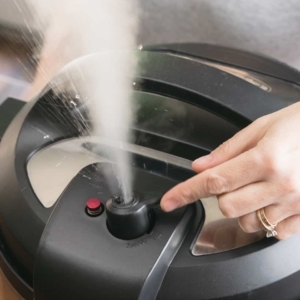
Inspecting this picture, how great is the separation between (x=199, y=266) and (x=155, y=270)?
0.04 m

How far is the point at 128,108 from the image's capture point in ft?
1.61

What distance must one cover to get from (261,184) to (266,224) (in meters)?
0.04

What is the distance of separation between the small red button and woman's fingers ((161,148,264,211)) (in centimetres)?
6

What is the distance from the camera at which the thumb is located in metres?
0.39

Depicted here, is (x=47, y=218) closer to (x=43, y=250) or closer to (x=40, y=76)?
(x=43, y=250)

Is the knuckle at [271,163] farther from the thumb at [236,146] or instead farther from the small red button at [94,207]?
the small red button at [94,207]

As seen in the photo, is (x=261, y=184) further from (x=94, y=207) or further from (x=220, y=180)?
(x=94, y=207)

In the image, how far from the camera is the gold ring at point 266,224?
37cm

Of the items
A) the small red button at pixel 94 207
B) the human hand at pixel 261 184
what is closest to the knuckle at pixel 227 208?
the human hand at pixel 261 184

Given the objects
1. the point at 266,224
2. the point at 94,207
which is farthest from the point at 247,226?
the point at 94,207

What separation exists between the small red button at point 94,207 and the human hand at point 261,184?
0.06m

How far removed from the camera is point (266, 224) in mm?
368

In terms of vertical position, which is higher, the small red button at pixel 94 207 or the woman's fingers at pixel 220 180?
the woman's fingers at pixel 220 180

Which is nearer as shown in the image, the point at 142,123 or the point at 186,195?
the point at 186,195
